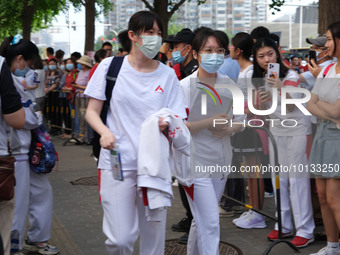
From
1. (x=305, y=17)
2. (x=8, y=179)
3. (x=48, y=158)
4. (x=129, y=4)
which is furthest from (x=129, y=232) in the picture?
(x=129, y=4)

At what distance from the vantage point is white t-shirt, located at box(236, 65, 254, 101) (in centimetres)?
678

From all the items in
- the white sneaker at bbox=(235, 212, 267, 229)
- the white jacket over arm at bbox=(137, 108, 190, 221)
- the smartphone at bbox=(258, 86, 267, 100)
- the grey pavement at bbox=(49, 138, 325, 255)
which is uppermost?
the smartphone at bbox=(258, 86, 267, 100)

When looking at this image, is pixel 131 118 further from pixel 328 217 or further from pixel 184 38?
pixel 184 38

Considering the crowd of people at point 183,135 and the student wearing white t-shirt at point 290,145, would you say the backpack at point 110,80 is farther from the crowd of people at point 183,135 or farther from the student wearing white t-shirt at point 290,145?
the student wearing white t-shirt at point 290,145

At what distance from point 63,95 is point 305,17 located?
8245 centimetres

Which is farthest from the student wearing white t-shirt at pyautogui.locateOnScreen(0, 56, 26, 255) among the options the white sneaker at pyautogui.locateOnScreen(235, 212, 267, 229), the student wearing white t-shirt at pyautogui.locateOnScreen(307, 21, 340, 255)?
the white sneaker at pyautogui.locateOnScreen(235, 212, 267, 229)

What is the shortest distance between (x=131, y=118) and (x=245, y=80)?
3.07m

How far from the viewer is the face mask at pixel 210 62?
17.2 ft

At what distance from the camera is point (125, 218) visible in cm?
415

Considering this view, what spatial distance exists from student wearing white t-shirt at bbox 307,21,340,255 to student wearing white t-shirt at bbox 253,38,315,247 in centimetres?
52

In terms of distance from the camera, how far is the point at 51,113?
1719 cm

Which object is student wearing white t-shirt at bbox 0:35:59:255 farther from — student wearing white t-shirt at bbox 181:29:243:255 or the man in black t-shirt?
the man in black t-shirt

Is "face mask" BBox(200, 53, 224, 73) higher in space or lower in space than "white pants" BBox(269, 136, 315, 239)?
higher

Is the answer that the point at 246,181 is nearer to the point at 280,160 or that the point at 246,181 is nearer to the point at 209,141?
the point at 280,160
